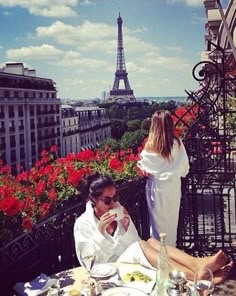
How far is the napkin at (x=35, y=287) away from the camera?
10.7ft

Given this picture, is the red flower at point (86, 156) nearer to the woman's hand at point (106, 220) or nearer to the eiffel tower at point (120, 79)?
the woman's hand at point (106, 220)

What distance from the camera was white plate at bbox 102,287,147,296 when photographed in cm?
306

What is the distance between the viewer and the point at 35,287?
3.30 metres

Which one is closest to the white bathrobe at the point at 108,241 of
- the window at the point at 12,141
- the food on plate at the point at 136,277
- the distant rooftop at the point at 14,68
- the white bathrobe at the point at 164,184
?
the food on plate at the point at 136,277

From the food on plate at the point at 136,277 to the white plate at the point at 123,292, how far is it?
306mm

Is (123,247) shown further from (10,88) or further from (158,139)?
(10,88)

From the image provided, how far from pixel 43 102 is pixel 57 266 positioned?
63901mm

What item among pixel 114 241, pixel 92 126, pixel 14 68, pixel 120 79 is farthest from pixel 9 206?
pixel 120 79

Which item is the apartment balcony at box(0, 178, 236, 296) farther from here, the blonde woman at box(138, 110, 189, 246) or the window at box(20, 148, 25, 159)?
the window at box(20, 148, 25, 159)

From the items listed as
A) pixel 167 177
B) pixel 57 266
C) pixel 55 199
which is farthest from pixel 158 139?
pixel 57 266

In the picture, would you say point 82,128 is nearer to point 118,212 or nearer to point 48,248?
point 48,248

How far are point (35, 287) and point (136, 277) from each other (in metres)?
0.87

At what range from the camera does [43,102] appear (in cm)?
6656

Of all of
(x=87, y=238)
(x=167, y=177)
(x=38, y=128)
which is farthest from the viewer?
(x=38, y=128)
